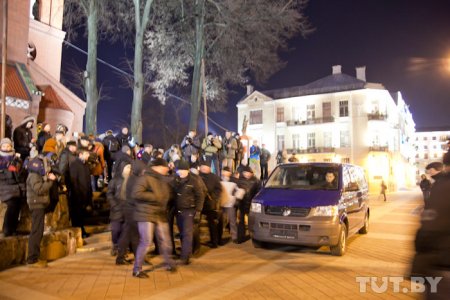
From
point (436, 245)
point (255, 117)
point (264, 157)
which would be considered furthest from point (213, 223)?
point (255, 117)

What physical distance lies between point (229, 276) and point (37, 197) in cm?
375

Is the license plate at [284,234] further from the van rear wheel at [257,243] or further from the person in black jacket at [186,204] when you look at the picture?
the person in black jacket at [186,204]

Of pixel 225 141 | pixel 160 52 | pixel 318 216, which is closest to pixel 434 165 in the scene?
pixel 318 216

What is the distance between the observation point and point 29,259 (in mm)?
7645

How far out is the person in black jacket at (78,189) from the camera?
30.8ft

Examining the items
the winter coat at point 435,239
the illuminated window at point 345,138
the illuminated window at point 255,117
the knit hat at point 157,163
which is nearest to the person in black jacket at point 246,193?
the knit hat at point 157,163

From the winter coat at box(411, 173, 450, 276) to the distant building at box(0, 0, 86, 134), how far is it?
17.4 meters

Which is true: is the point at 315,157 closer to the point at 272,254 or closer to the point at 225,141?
the point at 225,141

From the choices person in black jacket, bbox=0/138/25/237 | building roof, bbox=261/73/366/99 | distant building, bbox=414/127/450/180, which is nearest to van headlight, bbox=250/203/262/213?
person in black jacket, bbox=0/138/25/237

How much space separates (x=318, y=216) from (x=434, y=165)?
363 cm

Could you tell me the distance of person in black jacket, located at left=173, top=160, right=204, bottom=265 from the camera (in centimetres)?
817

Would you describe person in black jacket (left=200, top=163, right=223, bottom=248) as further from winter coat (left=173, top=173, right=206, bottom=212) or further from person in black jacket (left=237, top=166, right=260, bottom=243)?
winter coat (left=173, top=173, right=206, bottom=212)

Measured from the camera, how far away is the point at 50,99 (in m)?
21.2

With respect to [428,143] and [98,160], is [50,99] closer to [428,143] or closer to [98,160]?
[98,160]
